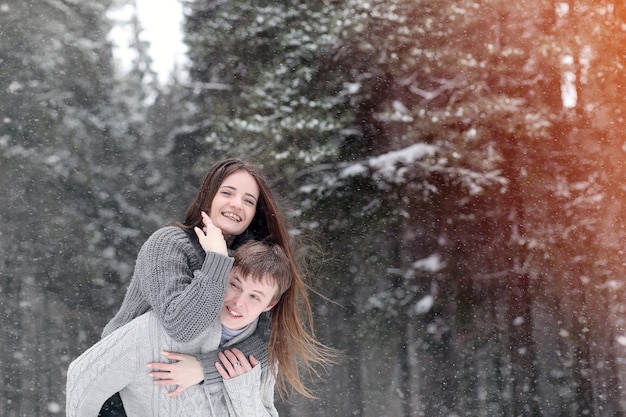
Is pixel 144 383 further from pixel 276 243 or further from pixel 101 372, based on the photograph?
pixel 276 243

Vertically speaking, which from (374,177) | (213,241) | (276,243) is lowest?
(374,177)

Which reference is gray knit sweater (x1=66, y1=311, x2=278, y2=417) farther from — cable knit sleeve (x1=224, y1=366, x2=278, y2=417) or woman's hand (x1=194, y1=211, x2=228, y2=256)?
woman's hand (x1=194, y1=211, x2=228, y2=256)

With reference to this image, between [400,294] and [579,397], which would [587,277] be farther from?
[400,294]

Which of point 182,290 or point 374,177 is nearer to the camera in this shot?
point 182,290

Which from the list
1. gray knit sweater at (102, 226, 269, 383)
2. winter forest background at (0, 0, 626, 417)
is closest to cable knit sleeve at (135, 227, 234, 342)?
gray knit sweater at (102, 226, 269, 383)

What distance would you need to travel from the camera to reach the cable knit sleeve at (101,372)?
137 centimetres

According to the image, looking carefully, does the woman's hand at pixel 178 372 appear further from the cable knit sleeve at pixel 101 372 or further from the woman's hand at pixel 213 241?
the woman's hand at pixel 213 241

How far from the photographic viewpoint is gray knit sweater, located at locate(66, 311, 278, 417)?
138 cm

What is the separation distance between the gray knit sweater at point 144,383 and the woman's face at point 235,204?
0.79 feet

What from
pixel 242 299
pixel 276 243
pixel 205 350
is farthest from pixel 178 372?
pixel 276 243

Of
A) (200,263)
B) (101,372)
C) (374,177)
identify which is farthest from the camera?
(374,177)

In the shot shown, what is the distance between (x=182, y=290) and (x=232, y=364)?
0.63 feet

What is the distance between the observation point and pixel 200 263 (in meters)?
1.54

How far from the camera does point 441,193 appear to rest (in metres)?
3.11
